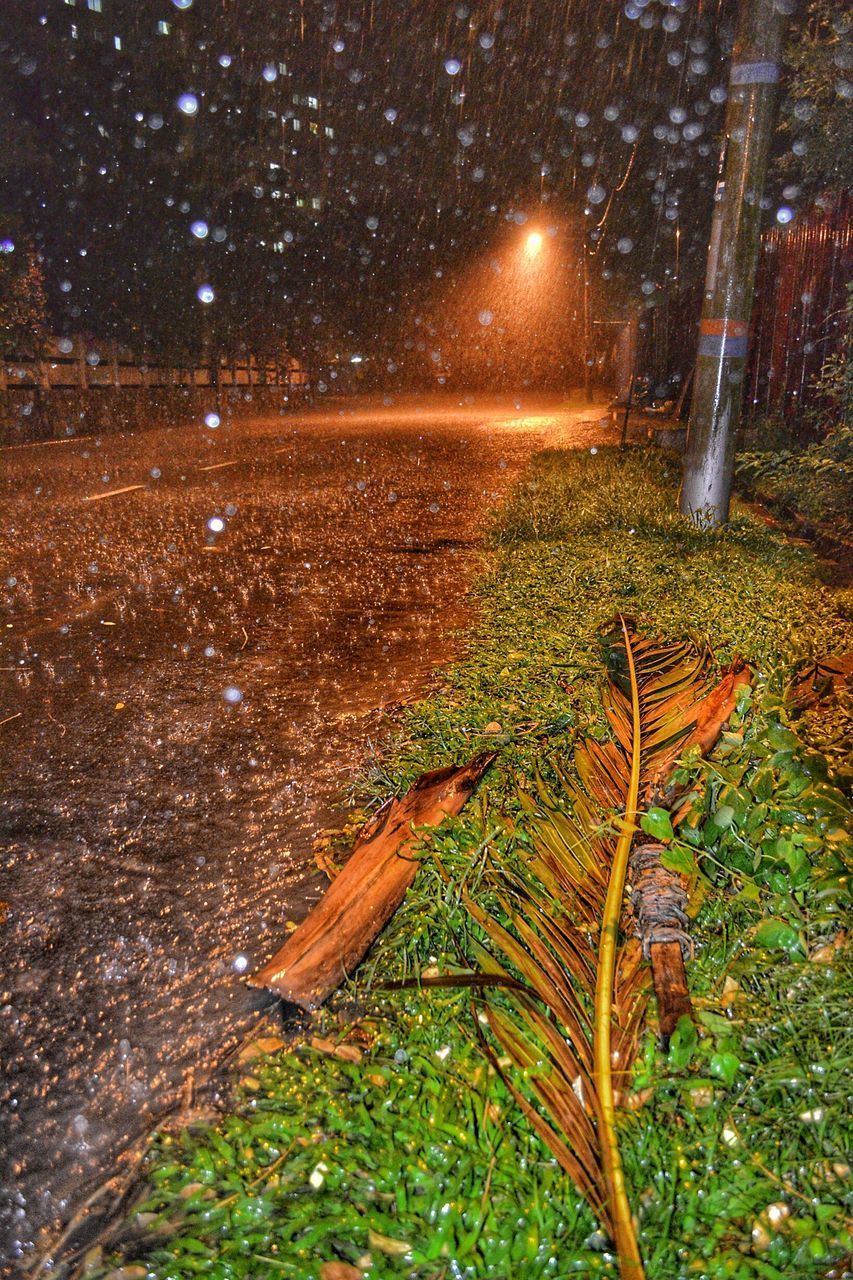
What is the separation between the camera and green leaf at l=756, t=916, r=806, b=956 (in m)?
2.15

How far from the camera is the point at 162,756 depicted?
3.58 m

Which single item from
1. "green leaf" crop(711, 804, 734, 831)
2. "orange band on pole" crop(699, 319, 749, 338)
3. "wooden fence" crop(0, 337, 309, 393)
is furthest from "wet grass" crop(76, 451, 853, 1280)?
"wooden fence" crop(0, 337, 309, 393)

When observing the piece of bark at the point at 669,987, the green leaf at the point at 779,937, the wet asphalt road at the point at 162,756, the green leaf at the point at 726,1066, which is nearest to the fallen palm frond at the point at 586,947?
the piece of bark at the point at 669,987

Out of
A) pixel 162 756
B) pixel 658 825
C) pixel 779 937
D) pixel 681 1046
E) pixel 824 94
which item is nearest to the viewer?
pixel 681 1046

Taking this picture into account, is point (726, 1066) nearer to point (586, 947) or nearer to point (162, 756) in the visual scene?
point (586, 947)

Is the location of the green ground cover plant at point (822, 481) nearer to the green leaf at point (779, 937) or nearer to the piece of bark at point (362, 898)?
the piece of bark at point (362, 898)

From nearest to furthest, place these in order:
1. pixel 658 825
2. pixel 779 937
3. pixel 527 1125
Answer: pixel 527 1125, pixel 779 937, pixel 658 825

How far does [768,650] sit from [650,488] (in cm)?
540

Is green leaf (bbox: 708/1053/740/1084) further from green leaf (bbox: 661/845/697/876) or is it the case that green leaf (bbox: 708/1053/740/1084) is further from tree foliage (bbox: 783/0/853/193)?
tree foliage (bbox: 783/0/853/193)

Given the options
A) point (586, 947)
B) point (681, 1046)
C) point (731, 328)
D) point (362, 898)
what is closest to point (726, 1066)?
point (681, 1046)

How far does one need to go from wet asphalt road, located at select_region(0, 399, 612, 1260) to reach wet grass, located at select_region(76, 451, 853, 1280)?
28cm

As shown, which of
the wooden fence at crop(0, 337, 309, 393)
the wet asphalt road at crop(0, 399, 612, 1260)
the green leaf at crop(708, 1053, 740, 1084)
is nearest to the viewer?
the green leaf at crop(708, 1053, 740, 1084)

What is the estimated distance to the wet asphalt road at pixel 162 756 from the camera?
2.05 m

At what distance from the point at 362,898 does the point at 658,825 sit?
80cm
